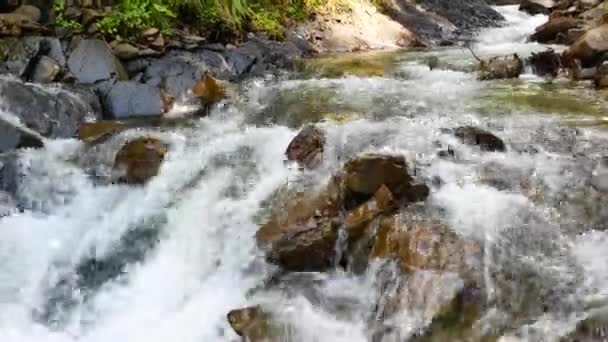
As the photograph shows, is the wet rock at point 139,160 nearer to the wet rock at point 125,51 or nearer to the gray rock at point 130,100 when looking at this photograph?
the gray rock at point 130,100

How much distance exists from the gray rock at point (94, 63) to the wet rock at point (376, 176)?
407 cm

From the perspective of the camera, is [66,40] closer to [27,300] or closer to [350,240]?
[27,300]

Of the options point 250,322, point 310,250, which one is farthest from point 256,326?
point 310,250

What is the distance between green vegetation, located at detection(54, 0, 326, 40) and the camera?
28.4ft

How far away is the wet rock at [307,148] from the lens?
19.5 ft

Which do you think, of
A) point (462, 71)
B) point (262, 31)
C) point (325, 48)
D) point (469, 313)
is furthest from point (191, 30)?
point (469, 313)

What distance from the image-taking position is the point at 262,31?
1086 centimetres

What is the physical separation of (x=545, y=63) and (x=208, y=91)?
456cm

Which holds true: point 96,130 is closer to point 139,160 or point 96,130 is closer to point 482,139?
point 139,160

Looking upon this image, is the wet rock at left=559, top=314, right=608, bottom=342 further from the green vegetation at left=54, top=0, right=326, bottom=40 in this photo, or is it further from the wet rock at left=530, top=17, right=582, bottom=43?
the wet rock at left=530, top=17, right=582, bottom=43

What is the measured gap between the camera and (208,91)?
26.9ft

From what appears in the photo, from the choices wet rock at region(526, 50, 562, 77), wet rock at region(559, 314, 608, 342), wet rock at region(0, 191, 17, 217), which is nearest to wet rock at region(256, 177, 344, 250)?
wet rock at region(559, 314, 608, 342)

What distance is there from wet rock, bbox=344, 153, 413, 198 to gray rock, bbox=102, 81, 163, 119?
3541mm

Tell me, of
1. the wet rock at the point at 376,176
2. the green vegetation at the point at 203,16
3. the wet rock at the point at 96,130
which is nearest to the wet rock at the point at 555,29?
the green vegetation at the point at 203,16
